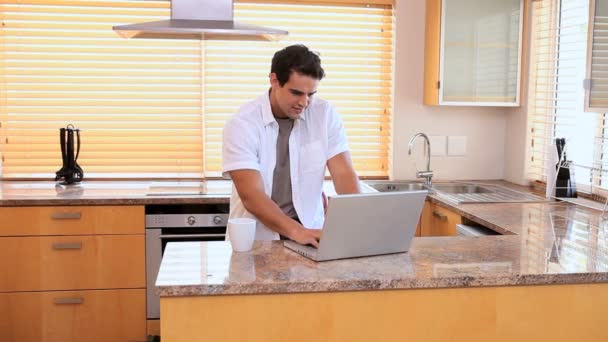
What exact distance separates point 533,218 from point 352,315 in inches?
53.3

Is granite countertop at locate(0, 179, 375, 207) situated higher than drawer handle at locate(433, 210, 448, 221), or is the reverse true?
granite countertop at locate(0, 179, 375, 207)

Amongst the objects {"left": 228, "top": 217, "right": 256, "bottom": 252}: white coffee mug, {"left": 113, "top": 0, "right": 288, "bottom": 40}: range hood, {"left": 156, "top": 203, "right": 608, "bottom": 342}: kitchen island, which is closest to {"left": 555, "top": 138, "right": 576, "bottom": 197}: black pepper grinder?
{"left": 156, "top": 203, "right": 608, "bottom": 342}: kitchen island

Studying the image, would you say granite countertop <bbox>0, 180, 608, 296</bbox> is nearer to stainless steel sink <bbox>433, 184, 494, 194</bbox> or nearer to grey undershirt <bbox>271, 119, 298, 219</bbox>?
grey undershirt <bbox>271, 119, 298, 219</bbox>

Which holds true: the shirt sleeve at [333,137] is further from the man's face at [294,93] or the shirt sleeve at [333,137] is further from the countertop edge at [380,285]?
the countertop edge at [380,285]

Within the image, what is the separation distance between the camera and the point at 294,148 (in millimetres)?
2486

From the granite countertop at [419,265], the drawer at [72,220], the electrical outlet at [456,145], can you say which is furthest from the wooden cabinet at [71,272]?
the electrical outlet at [456,145]

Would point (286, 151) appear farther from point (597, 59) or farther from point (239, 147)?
point (597, 59)

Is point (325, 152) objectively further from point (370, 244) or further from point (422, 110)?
point (422, 110)

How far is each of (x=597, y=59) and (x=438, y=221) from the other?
1084 mm

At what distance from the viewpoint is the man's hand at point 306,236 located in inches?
79.7

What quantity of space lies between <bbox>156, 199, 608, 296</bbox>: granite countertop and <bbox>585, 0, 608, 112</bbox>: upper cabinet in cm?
73

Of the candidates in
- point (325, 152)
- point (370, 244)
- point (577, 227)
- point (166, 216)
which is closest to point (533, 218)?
point (577, 227)

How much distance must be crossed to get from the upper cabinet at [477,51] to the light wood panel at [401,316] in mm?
2043

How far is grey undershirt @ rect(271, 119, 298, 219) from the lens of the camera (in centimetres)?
251
